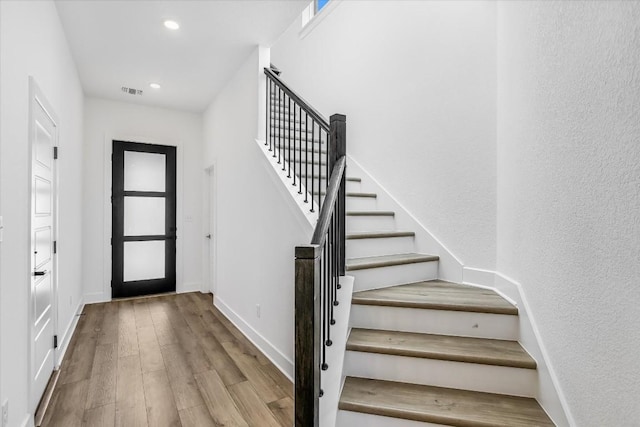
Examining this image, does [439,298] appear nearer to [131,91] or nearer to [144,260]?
[144,260]

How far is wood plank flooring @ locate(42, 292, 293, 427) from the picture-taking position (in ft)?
6.68

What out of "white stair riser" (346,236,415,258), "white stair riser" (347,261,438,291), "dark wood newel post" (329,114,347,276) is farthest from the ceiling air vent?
"white stair riser" (347,261,438,291)

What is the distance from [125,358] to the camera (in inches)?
112

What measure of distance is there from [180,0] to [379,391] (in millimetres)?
3231

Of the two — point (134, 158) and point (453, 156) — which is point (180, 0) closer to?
point (453, 156)

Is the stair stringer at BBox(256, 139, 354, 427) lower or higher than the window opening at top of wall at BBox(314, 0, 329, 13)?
lower

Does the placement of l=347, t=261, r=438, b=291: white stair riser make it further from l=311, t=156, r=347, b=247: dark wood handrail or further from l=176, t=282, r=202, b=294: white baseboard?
l=176, t=282, r=202, b=294: white baseboard

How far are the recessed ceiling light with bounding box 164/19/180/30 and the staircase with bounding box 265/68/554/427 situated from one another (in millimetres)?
2699

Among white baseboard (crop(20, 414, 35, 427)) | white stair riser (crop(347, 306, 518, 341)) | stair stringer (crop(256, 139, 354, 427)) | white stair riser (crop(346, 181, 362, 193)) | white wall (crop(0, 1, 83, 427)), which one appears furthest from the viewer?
white stair riser (crop(346, 181, 362, 193))

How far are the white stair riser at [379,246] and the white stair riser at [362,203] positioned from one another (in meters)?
0.58

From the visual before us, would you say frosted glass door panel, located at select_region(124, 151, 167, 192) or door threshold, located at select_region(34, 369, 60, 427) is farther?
frosted glass door panel, located at select_region(124, 151, 167, 192)

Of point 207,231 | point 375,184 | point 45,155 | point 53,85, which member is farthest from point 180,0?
point 207,231

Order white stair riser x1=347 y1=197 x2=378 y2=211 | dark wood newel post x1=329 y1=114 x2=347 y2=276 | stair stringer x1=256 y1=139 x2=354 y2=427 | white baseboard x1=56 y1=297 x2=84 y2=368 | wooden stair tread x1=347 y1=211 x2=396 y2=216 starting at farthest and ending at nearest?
white stair riser x1=347 y1=197 x2=378 y2=211 < wooden stair tread x1=347 y1=211 x2=396 y2=216 < white baseboard x1=56 y1=297 x2=84 y2=368 < dark wood newel post x1=329 y1=114 x2=347 y2=276 < stair stringer x1=256 y1=139 x2=354 y2=427

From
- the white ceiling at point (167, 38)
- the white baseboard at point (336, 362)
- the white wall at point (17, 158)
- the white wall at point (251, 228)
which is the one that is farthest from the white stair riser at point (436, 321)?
the white ceiling at point (167, 38)
